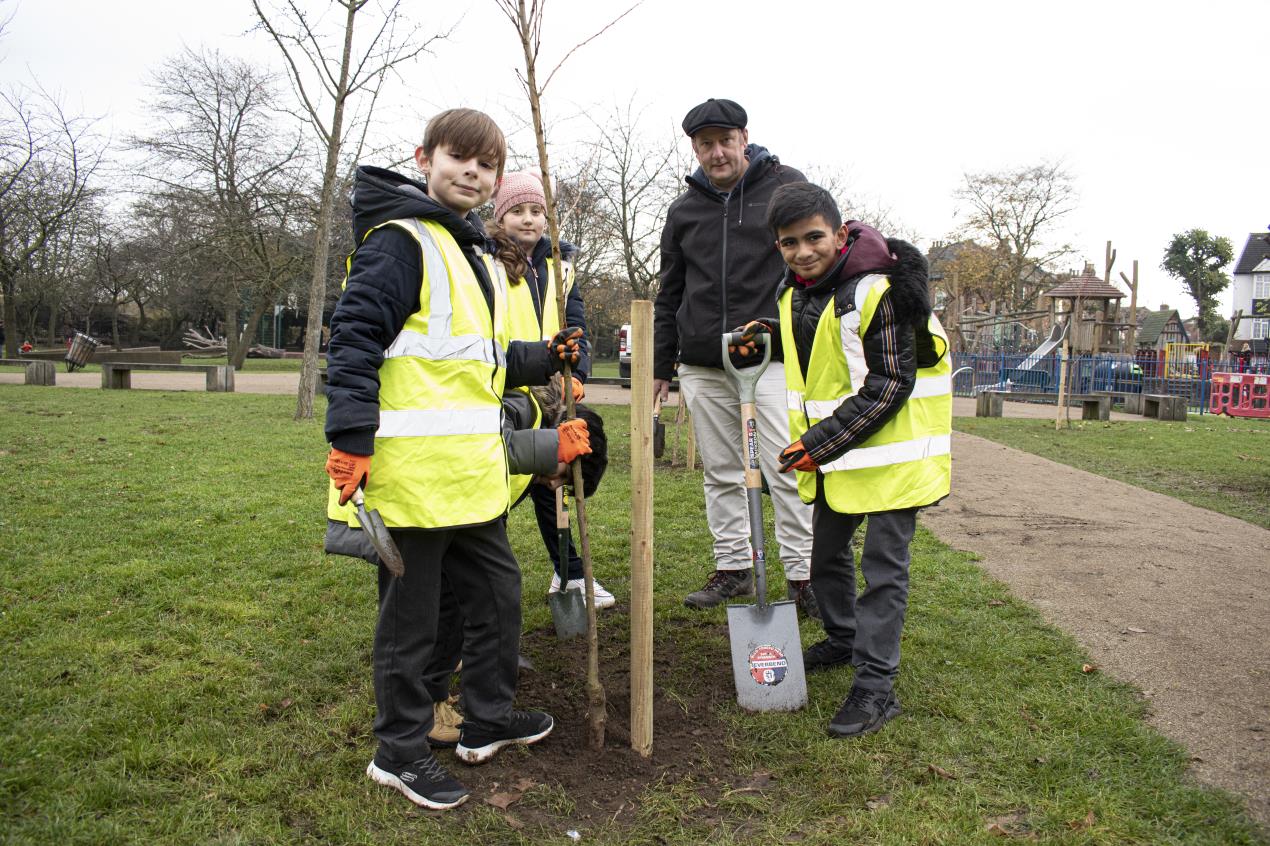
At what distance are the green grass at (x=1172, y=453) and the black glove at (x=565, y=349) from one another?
19.7ft

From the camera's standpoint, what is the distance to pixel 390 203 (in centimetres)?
257

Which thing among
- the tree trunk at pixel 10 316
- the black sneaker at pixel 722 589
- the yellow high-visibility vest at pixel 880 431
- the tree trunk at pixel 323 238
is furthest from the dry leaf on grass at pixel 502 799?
the tree trunk at pixel 10 316

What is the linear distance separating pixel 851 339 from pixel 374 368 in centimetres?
165

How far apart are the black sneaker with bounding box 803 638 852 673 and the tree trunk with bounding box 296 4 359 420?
32.6 feet

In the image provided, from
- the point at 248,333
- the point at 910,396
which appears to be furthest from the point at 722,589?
the point at 248,333

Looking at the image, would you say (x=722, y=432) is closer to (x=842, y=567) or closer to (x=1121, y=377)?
(x=842, y=567)

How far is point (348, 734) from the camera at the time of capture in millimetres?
3010

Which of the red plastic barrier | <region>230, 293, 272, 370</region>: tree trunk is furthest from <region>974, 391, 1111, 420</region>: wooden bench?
<region>230, 293, 272, 370</region>: tree trunk

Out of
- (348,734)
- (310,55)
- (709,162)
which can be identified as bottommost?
(348,734)

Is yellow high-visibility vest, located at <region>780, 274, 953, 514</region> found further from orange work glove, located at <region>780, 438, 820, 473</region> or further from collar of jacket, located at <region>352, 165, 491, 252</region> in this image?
collar of jacket, located at <region>352, 165, 491, 252</region>

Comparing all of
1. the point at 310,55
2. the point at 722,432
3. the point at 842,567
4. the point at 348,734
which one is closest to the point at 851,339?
the point at 842,567

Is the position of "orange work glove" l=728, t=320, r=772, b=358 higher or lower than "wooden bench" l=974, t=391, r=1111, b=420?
higher

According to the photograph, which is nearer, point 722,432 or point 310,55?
point 722,432

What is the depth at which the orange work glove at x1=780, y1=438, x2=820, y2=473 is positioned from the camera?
321cm
